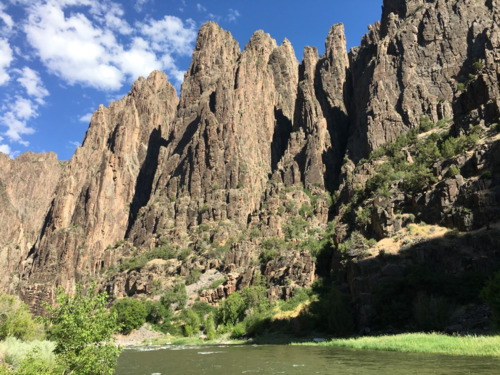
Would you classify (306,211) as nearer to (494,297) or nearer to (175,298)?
(175,298)

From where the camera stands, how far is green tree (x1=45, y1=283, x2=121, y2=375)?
1670 centimetres

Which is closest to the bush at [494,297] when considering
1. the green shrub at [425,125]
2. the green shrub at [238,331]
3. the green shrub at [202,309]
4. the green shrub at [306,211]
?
the green shrub at [238,331]

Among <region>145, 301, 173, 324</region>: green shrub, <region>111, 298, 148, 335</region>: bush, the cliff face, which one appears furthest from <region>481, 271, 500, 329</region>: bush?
<region>111, 298, 148, 335</region>: bush

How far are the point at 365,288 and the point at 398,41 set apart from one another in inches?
3881

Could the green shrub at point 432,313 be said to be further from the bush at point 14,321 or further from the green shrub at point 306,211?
the green shrub at point 306,211

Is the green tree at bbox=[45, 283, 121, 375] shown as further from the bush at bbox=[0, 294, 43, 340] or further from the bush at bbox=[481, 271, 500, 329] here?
the bush at bbox=[481, 271, 500, 329]

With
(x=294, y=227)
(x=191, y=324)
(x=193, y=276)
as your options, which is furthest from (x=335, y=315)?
(x=294, y=227)

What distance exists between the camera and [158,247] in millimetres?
126688

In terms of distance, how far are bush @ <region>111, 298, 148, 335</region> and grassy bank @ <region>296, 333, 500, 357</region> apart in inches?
2355

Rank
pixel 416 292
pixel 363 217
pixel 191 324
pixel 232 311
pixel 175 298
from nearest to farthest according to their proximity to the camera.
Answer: pixel 416 292
pixel 363 217
pixel 232 311
pixel 191 324
pixel 175 298

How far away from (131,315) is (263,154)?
291 feet

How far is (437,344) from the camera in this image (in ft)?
109

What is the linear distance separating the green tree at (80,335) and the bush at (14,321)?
79.3 ft

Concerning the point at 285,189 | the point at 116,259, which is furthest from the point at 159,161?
the point at 285,189
